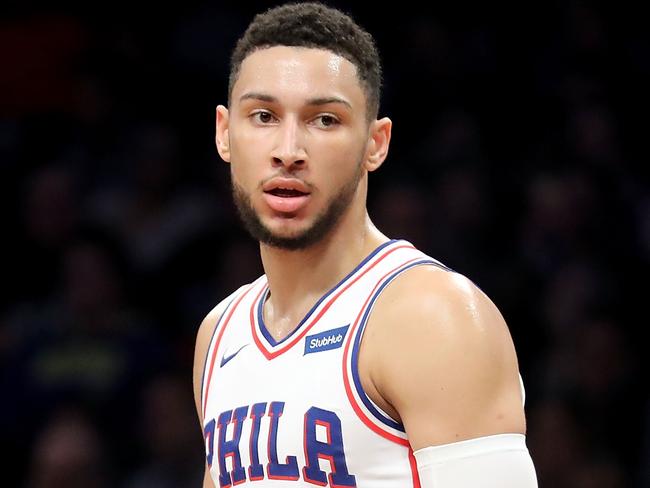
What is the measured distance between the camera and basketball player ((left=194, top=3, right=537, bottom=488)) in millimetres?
2422

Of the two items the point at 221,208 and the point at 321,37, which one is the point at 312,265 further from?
the point at 221,208

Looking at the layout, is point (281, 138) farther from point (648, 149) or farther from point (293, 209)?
point (648, 149)

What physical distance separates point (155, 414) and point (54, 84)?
277 centimetres

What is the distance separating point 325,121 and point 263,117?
0.51 ft

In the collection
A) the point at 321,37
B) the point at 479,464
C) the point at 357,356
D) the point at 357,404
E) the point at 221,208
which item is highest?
the point at 221,208

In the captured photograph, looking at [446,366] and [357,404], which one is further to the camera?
[357,404]

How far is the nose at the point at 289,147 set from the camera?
2.73 metres

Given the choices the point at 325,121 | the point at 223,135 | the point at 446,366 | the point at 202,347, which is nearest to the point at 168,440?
the point at 202,347

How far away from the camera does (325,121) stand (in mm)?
2797

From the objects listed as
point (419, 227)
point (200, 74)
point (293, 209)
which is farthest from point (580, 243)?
point (293, 209)

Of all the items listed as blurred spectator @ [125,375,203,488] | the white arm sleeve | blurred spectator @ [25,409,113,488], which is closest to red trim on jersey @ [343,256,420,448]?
the white arm sleeve

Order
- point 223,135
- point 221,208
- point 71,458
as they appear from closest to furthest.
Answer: point 223,135 → point 71,458 → point 221,208

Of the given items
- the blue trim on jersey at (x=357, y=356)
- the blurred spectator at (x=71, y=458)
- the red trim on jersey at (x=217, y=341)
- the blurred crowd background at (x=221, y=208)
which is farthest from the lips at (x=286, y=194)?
the blurred spectator at (x=71, y=458)

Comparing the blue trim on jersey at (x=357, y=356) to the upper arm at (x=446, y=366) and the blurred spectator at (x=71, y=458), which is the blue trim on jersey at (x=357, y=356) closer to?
the upper arm at (x=446, y=366)
